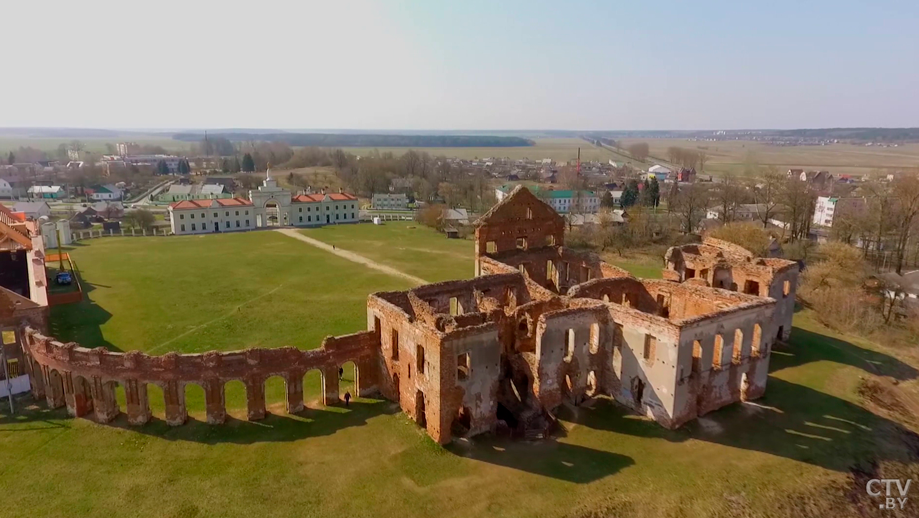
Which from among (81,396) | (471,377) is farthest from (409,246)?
(471,377)

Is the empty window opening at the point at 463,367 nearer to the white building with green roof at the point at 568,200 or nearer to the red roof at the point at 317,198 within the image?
the red roof at the point at 317,198

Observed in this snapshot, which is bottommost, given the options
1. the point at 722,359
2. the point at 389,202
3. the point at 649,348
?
the point at 389,202

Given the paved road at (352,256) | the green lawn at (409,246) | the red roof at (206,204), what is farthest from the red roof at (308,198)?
the red roof at (206,204)

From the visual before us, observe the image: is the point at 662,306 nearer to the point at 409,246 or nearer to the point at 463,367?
the point at 463,367

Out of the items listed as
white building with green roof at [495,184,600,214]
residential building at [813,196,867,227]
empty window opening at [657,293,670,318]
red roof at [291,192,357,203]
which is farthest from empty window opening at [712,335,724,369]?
white building with green roof at [495,184,600,214]

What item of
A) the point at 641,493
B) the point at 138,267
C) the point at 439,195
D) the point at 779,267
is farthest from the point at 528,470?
the point at 439,195

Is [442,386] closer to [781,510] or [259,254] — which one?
[781,510]
